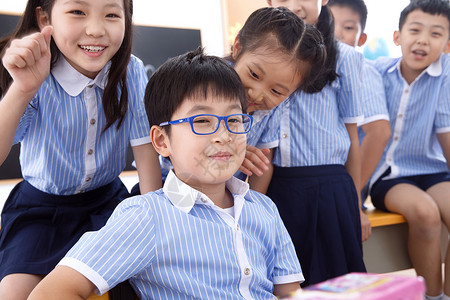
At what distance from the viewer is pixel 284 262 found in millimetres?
984

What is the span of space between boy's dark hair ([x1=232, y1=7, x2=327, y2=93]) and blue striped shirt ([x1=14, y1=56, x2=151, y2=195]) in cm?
33

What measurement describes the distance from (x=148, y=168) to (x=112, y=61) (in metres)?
0.28

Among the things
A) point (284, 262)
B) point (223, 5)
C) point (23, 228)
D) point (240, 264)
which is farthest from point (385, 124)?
point (223, 5)

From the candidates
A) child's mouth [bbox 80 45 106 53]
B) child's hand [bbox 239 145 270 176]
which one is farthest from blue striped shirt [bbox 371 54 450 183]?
child's mouth [bbox 80 45 106 53]

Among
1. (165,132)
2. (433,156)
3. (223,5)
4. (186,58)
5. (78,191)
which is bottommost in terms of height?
(433,156)

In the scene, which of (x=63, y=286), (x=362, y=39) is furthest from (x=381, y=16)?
(x=63, y=286)

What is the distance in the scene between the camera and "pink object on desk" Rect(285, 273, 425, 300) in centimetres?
37

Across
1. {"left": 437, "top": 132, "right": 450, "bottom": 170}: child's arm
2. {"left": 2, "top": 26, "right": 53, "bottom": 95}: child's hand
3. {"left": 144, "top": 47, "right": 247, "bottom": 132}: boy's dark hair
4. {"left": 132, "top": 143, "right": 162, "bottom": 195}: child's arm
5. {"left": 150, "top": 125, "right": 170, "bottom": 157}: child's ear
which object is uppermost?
{"left": 2, "top": 26, "right": 53, "bottom": 95}: child's hand

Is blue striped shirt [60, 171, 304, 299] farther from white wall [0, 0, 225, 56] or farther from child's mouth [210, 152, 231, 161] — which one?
white wall [0, 0, 225, 56]

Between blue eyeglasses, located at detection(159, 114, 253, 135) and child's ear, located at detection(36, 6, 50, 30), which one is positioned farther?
child's ear, located at detection(36, 6, 50, 30)

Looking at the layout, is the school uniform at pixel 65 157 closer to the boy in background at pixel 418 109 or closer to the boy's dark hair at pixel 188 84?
the boy's dark hair at pixel 188 84

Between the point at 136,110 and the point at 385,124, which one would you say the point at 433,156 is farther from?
the point at 136,110

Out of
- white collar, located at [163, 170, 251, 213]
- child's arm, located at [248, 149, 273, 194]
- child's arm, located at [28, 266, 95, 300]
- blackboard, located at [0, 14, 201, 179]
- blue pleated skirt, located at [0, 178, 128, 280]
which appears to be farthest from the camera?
blackboard, located at [0, 14, 201, 179]

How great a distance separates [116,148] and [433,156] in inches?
51.9
